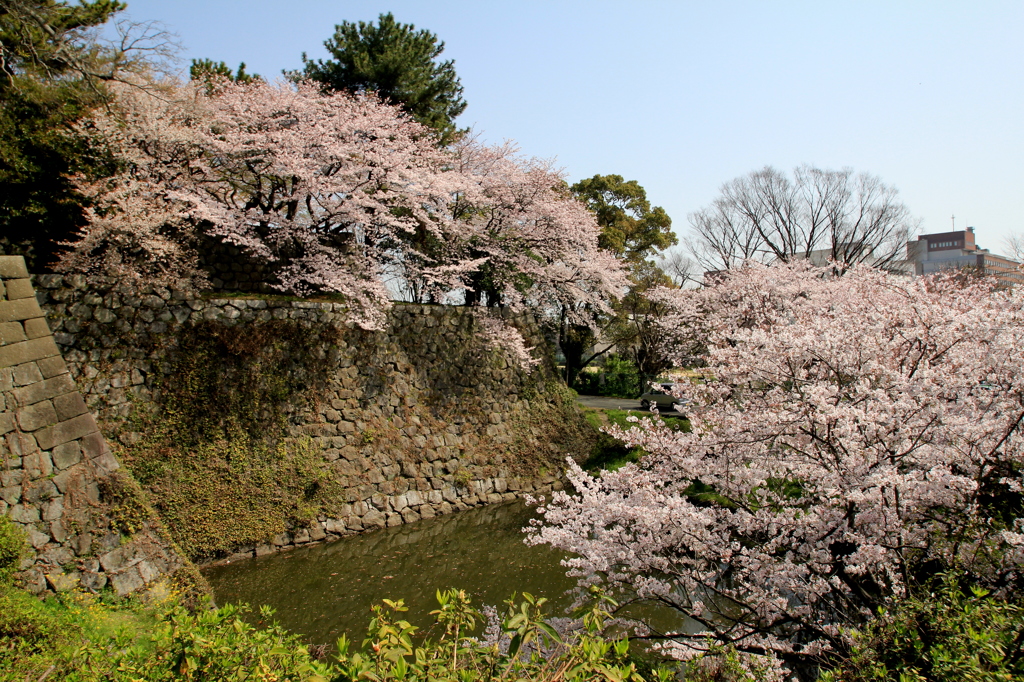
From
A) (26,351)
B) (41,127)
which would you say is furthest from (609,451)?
(41,127)

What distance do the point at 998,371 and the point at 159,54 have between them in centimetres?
1346

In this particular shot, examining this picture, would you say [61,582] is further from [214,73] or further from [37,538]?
[214,73]

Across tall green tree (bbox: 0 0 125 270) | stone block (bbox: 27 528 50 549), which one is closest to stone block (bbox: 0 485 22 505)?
A: stone block (bbox: 27 528 50 549)

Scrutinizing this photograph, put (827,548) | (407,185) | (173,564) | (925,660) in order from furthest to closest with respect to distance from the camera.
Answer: (407,185) → (173,564) → (827,548) → (925,660)

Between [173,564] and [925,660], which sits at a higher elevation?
[925,660]

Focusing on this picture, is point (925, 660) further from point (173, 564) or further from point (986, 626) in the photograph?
point (173, 564)

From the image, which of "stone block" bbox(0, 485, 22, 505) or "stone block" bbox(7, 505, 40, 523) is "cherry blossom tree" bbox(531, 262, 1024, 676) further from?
"stone block" bbox(0, 485, 22, 505)

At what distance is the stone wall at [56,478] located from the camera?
526 cm

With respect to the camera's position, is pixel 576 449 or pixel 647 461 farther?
pixel 576 449

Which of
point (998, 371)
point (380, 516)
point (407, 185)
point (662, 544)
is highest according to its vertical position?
point (407, 185)

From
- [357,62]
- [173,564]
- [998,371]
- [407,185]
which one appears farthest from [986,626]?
[357,62]

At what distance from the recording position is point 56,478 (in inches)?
217

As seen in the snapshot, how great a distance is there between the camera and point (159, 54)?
9922mm

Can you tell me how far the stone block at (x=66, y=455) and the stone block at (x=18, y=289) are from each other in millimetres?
1673
